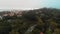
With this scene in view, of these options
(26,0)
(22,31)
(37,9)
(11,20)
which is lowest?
(22,31)

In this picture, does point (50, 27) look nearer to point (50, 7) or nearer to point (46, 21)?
point (46, 21)

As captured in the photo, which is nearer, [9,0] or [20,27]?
[20,27]

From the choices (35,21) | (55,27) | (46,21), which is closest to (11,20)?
(35,21)

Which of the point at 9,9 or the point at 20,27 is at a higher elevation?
the point at 9,9

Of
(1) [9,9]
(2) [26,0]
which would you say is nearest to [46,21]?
(2) [26,0]

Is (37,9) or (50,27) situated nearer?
(50,27)

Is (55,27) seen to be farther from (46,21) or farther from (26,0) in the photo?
(26,0)
